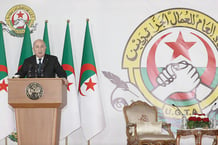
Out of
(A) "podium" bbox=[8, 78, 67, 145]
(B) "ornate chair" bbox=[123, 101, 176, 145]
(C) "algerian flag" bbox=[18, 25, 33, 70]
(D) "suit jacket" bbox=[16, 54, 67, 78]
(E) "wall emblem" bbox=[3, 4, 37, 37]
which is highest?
(E) "wall emblem" bbox=[3, 4, 37, 37]

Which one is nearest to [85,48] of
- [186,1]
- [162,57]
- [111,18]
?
[111,18]

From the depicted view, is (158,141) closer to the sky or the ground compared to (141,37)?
closer to the ground

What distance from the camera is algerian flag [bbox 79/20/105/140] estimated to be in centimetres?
663

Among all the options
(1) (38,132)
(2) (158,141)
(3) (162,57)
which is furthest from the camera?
(3) (162,57)

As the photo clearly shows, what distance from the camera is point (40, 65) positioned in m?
5.10

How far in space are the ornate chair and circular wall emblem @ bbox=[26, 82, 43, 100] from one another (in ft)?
5.74

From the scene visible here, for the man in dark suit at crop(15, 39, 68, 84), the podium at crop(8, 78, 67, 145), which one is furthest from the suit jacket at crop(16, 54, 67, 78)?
the podium at crop(8, 78, 67, 145)

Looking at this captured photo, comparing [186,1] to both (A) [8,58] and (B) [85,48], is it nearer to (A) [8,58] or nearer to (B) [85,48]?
(B) [85,48]

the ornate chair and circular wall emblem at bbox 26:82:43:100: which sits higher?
circular wall emblem at bbox 26:82:43:100

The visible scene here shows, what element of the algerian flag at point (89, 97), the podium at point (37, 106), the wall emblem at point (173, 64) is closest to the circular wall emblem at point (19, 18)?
the algerian flag at point (89, 97)

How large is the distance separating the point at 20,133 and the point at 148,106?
256cm

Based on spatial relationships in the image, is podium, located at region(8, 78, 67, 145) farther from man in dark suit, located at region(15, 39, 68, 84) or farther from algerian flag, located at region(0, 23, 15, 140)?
algerian flag, located at region(0, 23, 15, 140)

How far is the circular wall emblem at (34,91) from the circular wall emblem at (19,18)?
2695 mm

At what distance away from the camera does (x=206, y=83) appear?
22.9 ft
